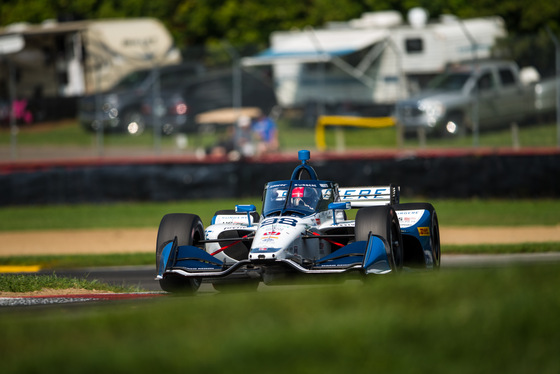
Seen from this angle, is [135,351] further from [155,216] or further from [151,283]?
[155,216]

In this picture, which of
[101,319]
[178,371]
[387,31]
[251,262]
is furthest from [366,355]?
[387,31]

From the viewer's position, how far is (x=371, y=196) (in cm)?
1217

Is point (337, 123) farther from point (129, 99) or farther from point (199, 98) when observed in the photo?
point (129, 99)

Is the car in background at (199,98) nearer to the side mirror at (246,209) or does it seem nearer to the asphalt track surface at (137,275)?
the asphalt track surface at (137,275)

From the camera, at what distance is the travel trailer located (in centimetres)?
2495

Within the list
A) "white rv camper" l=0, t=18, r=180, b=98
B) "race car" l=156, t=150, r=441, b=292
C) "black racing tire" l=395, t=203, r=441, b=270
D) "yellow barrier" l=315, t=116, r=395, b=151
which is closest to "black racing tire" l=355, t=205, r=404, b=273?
"race car" l=156, t=150, r=441, b=292

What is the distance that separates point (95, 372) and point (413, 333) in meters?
1.85

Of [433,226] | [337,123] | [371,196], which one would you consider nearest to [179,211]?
[337,123]

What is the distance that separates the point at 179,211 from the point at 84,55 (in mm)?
6755

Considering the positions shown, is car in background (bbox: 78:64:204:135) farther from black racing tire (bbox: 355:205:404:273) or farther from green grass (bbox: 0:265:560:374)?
green grass (bbox: 0:265:560:374)

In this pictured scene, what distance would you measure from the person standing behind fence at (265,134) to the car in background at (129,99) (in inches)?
83.9

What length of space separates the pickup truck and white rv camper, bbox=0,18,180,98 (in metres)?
6.64

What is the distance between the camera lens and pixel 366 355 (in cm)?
523

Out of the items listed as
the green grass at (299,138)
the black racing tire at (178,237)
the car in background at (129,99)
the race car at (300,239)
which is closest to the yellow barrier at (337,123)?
the green grass at (299,138)
